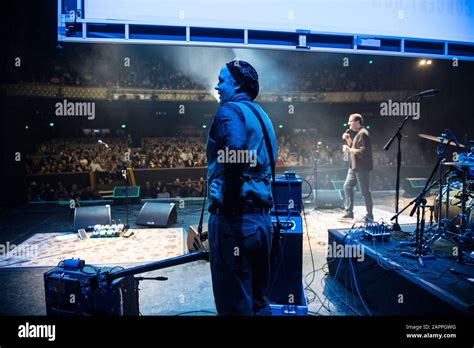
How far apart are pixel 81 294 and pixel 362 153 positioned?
509cm

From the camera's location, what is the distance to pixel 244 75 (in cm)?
196

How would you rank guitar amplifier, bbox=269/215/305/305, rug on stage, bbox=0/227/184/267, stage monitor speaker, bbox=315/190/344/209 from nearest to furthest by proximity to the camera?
guitar amplifier, bbox=269/215/305/305, rug on stage, bbox=0/227/184/267, stage monitor speaker, bbox=315/190/344/209

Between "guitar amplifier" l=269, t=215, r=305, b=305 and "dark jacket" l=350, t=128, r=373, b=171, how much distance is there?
11.5 ft

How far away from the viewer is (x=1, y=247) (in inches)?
202

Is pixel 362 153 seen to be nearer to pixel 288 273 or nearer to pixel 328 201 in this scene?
pixel 328 201

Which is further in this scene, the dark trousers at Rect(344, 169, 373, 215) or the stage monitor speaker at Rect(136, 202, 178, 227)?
the stage monitor speaker at Rect(136, 202, 178, 227)

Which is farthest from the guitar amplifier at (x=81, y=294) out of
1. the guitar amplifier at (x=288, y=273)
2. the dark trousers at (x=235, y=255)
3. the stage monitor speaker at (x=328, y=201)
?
the stage monitor speaker at (x=328, y=201)

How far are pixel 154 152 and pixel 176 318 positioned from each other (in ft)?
32.4

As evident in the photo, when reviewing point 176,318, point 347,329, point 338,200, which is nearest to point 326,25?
point 347,329

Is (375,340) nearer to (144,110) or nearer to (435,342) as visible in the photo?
(435,342)

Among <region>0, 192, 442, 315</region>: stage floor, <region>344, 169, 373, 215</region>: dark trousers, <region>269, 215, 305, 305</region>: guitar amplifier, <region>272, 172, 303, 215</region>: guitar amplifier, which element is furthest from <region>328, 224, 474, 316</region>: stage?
<region>344, 169, 373, 215</region>: dark trousers

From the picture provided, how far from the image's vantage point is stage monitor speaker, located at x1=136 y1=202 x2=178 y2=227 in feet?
21.0

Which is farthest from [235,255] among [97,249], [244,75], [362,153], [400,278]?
[362,153]

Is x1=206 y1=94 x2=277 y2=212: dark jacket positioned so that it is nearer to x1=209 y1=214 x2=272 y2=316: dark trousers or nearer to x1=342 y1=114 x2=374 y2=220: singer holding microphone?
x1=209 y1=214 x2=272 y2=316: dark trousers
